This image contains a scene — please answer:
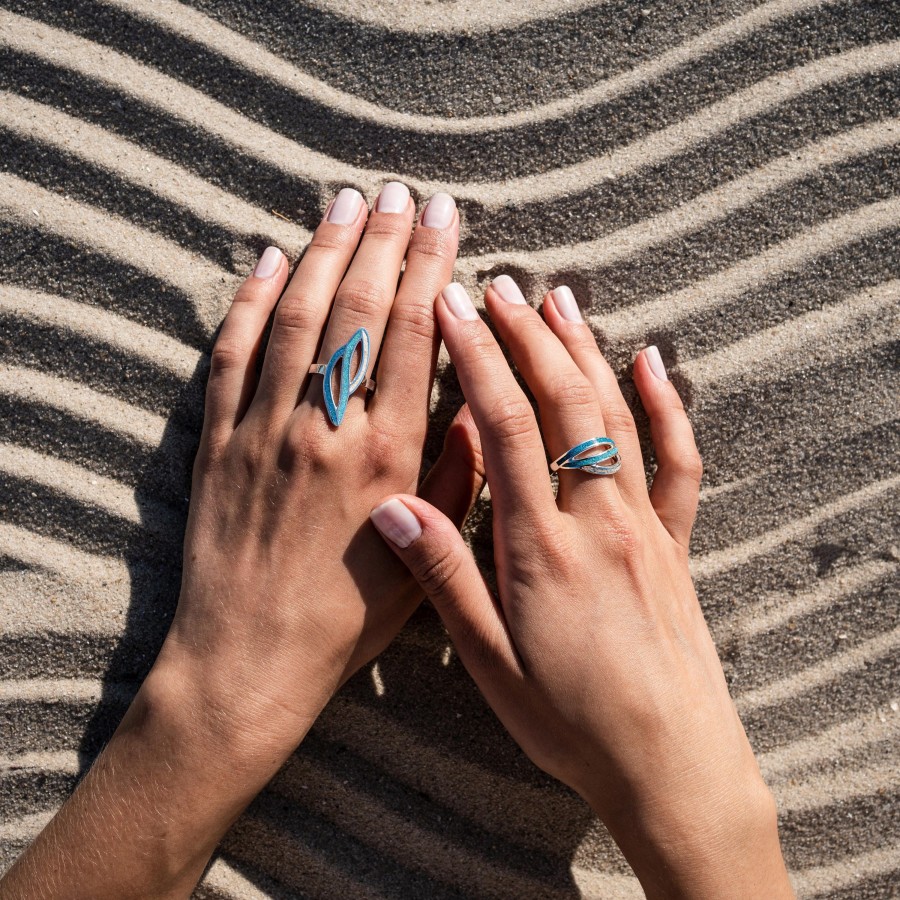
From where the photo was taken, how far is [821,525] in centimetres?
175

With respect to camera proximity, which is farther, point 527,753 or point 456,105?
point 456,105

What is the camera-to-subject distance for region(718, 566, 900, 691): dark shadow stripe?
1.75 metres

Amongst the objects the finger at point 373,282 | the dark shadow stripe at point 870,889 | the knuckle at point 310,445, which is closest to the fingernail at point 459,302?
the finger at point 373,282

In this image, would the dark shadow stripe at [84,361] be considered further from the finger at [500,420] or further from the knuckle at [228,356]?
the finger at [500,420]

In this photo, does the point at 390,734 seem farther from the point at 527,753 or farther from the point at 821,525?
the point at 821,525

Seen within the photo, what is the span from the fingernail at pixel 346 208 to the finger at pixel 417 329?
0.44 ft

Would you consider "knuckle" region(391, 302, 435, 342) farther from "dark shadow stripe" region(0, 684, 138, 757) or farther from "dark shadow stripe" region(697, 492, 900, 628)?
"dark shadow stripe" region(0, 684, 138, 757)

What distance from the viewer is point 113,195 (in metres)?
1.69

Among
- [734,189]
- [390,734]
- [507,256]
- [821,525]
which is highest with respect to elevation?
[734,189]

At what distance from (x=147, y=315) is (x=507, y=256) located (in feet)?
2.36

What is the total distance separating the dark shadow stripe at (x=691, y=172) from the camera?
1.71 metres

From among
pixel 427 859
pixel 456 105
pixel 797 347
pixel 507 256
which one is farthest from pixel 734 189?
pixel 427 859

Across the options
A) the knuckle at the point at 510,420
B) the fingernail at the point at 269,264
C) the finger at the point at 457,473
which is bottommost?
the finger at the point at 457,473

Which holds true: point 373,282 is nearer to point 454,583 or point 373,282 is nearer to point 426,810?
point 454,583
